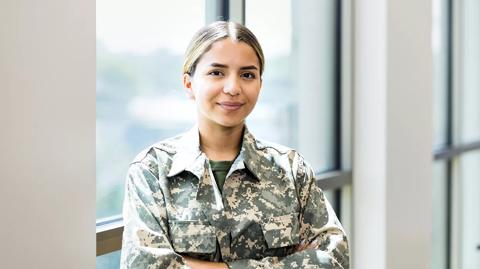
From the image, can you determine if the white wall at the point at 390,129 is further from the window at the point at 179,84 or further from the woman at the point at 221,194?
the woman at the point at 221,194

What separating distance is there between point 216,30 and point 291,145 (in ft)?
4.17

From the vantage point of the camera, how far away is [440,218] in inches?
157

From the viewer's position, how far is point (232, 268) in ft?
4.62

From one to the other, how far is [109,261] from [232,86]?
693mm

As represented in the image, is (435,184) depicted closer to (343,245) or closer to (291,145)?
(291,145)

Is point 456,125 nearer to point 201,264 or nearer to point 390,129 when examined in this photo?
point 390,129

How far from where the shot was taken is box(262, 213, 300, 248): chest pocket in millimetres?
1467

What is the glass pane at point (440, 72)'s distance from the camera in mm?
3891

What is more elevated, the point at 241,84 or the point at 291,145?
the point at 241,84

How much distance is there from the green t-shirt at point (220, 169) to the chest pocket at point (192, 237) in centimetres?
12

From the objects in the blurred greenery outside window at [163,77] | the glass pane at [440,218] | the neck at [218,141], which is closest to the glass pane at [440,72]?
the glass pane at [440,218]

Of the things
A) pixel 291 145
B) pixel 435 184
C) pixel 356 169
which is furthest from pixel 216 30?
pixel 435 184

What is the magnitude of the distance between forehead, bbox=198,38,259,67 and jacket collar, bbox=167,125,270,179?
7.2 inches

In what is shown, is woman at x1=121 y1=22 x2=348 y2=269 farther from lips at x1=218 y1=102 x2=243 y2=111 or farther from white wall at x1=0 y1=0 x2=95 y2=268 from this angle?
white wall at x1=0 y1=0 x2=95 y2=268
